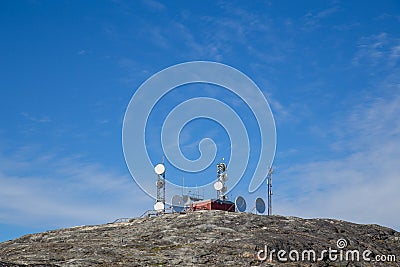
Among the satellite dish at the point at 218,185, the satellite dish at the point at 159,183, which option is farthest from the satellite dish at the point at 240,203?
the satellite dish at the point at 159,183

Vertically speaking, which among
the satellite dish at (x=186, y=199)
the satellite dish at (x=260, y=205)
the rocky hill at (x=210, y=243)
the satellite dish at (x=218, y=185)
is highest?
the satellite dish at (x=218, y=185)

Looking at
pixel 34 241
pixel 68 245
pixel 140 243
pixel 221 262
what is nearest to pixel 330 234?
pixel 221 262

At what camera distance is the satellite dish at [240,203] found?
1917 inches

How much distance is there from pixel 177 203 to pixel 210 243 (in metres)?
17.1

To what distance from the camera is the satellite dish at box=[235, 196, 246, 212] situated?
160 feet

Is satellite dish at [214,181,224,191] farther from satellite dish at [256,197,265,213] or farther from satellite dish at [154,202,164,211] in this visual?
satellite dish at [154,202,164,211]

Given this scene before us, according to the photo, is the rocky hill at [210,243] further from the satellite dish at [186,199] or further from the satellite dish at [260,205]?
the satellite dish at [186,199]

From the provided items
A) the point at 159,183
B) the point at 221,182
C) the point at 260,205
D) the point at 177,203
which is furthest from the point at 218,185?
the point at 159,183

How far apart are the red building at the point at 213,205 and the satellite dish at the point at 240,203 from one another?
51.3 inches

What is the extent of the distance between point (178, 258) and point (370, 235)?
16.9 meters

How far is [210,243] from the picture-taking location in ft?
112

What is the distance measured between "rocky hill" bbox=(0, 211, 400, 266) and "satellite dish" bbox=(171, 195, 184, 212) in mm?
6111

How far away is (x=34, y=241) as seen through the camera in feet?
135

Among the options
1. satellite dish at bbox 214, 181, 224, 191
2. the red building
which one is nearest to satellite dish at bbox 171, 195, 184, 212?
the red building
